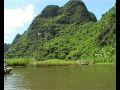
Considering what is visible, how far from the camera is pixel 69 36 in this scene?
75125mm

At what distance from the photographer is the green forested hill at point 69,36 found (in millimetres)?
55875

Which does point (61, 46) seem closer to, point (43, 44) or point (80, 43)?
point (80, 43)

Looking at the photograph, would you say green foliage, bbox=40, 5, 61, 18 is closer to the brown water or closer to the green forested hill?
the green forested hill

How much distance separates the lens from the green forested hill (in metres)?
55.9

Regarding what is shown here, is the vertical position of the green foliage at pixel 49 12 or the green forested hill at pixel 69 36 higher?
the green foliage at pixel 49 12

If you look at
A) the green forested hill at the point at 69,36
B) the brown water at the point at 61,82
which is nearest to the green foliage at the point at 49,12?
the green forested hill at the point at 69,36

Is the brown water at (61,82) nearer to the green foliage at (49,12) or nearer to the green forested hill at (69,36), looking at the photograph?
the green forested hill at (69,36)

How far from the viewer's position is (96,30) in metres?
65.6

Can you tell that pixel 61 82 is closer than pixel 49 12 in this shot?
Yes

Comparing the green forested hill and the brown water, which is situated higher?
the green forested hill

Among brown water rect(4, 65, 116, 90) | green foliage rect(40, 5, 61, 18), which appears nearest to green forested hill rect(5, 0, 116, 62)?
green foliage rect(40, 5, 61, 18)

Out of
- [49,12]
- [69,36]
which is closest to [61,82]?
[69,36]

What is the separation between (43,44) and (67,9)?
13.6 m

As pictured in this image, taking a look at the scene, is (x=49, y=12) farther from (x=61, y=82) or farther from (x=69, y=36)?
(x=61, y=82)
